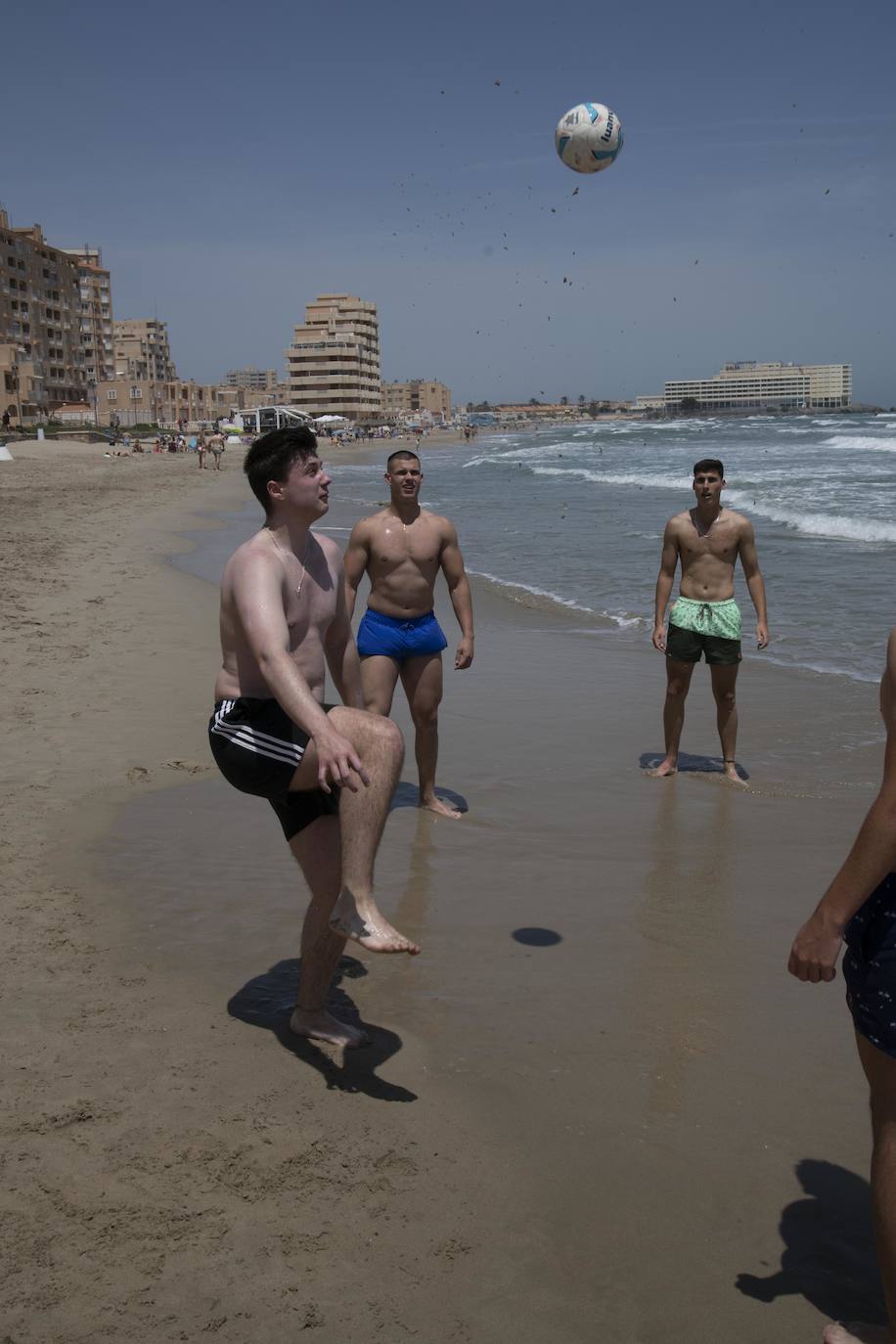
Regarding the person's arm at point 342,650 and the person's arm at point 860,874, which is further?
the person's arm at point 342,650

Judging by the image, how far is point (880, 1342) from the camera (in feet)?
7.16

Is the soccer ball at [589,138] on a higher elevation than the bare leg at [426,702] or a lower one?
higher

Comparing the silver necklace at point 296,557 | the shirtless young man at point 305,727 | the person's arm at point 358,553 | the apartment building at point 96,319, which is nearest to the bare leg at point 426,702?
the person's arm at point 358,553

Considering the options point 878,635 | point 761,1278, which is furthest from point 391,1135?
point 878,635

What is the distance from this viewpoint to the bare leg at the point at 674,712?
632 centimetres

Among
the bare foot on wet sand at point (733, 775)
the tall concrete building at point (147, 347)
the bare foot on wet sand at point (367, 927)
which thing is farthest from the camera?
the tall concrete building at point (147, 347)

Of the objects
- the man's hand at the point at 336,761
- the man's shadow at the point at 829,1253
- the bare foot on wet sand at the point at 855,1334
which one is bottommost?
the man's shadow at the point at 829,1253

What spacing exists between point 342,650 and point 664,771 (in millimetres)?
3226

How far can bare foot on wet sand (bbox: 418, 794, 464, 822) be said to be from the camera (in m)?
5.58

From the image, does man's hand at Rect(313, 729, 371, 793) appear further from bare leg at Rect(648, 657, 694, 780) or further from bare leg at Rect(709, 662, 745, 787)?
bare leg at Rect(709, 662, 745, 787)

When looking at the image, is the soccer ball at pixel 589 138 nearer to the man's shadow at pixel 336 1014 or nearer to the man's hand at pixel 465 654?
the man's hand at pixel 465 654

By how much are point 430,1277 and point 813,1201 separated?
93 cm

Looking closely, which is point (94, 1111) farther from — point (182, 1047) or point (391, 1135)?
point (391, 1135)

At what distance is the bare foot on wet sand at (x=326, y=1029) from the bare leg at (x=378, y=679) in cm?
245
